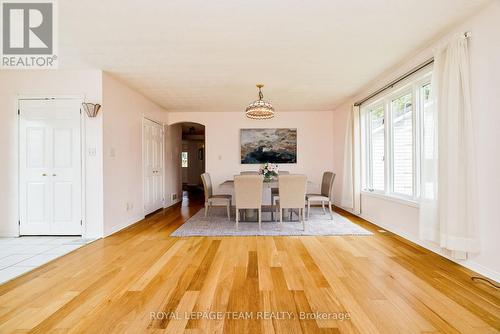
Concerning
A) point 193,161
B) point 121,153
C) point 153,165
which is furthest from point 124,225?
point 193,161

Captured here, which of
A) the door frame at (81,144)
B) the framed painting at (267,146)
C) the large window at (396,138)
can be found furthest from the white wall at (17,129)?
the large window at (396,138)

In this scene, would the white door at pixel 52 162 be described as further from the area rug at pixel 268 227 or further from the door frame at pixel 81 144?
the area rug at pixel 268 227

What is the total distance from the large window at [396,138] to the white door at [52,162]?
4861mm

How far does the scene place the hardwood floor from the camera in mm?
1586

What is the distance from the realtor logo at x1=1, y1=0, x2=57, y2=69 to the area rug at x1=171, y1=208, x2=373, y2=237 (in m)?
2.95

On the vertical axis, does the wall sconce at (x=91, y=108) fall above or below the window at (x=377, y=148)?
above

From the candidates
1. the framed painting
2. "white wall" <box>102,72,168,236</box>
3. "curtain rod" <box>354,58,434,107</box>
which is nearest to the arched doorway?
the framed painting

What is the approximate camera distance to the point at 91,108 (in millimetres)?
3539

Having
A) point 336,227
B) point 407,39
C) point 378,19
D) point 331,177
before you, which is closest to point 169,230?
point 336,227

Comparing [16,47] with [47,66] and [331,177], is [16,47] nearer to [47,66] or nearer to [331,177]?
[47,66]

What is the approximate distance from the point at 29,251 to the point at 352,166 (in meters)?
5.38

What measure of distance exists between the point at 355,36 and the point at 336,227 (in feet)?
9.29

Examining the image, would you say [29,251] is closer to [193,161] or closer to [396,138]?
[396,138]

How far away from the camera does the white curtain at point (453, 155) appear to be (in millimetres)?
2348
